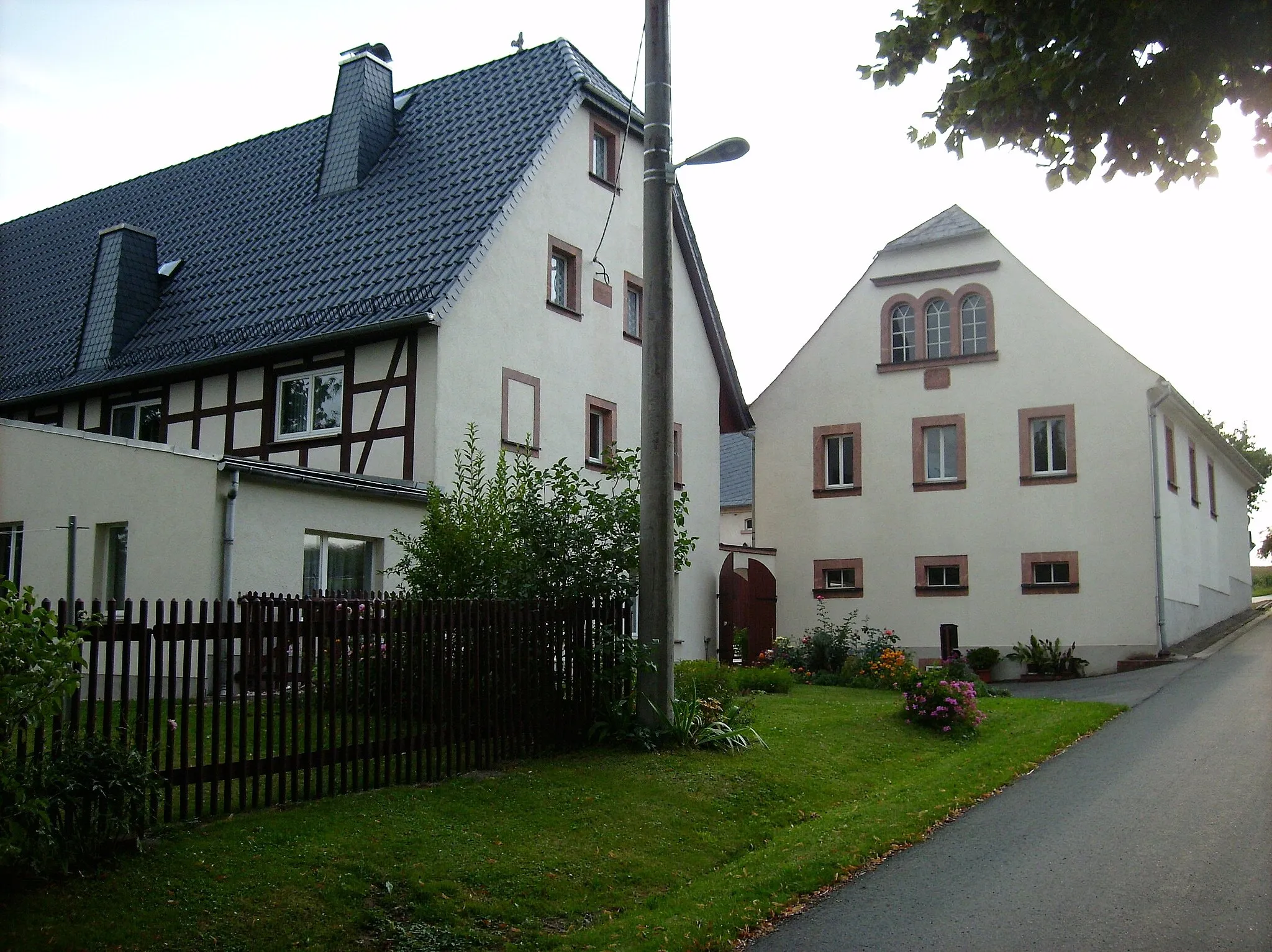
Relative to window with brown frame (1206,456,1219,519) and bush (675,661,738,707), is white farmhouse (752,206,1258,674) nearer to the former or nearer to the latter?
window with brown frame (1206,456,1219,519)

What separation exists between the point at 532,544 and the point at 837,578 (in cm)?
1864

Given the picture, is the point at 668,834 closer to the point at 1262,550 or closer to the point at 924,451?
the point at 924,451

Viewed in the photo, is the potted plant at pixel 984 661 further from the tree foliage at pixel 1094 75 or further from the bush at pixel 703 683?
the tree foliage at pixel 1094 75

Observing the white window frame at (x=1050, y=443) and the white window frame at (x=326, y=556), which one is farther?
the white window frame at (x=1050, y=443)

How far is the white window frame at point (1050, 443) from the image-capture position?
27.2 m

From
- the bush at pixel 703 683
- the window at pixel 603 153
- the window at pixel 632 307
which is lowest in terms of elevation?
the bush at pixel 703 683

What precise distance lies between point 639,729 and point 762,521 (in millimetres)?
19503

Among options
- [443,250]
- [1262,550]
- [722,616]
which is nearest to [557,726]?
[443,250]

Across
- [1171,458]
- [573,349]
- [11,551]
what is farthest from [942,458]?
[11,551]

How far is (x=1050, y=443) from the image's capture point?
27.4 metres

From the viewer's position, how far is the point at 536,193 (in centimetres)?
2188

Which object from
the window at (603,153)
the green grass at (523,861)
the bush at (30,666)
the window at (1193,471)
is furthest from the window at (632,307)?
the bush at (30,666)

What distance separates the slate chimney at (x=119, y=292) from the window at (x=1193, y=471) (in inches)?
972

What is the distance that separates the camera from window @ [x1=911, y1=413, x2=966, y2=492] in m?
28.4
